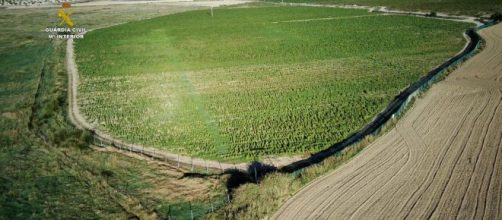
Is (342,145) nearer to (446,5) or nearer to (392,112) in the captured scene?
(392,112)

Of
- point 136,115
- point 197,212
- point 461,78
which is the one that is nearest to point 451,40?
point 461,78

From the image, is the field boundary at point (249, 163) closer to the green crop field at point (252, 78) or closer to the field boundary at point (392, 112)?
the field boundary at point (392, 112)

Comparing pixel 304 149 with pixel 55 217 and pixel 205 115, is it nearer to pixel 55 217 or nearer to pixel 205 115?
pixel 205 115

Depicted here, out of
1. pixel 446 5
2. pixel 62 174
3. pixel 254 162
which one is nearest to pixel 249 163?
pixel 254 162

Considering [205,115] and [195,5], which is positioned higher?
[195,5]

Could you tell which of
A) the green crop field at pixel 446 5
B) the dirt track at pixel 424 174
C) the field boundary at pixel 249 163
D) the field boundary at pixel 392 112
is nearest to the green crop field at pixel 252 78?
the field boundary at pixel 249 163

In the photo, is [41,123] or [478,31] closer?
[41,123]

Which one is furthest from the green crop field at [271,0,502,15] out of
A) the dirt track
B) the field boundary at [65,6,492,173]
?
the dirt track
